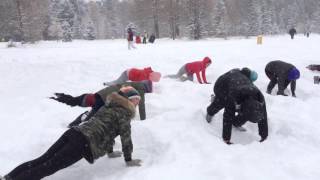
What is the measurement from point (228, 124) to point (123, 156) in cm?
193

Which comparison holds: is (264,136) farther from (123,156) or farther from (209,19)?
(209,19)

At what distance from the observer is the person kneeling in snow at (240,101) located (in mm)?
6734

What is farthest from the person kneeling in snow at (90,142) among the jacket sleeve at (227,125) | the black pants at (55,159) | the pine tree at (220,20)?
the pine tree at (220,20)

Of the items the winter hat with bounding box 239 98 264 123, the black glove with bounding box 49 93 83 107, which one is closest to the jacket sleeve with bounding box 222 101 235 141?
the winter hat with bounding box 239 98 264 123

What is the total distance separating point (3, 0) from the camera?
5119cm

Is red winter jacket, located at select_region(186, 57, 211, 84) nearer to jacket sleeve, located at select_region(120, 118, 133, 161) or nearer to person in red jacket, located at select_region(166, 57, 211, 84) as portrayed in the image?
person in red jacket, located at select_region(166, 57, 211, 84)

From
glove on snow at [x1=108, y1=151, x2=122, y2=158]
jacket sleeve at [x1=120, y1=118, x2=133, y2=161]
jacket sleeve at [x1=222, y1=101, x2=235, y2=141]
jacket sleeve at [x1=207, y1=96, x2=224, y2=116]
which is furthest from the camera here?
jacket sleeve at [x1=207, y1=96, x2=224, y2=116]

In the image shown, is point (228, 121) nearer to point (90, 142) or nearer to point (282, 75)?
point (90, 142)

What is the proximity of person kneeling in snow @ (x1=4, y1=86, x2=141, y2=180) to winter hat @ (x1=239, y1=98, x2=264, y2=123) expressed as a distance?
6.36ft

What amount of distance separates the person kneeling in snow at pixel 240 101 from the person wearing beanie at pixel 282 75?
3.63 m

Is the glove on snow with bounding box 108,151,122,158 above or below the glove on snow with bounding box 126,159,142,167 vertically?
below

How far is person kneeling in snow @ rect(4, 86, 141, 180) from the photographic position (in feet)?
17.2

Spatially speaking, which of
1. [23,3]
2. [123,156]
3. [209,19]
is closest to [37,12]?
[23,3]

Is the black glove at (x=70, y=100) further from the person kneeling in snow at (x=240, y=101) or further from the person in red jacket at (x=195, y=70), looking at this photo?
the person in red jacket at (x=195, y=70)
